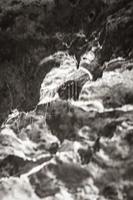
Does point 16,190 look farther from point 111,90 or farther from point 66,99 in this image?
point 111,90

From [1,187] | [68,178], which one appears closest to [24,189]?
[1,187]

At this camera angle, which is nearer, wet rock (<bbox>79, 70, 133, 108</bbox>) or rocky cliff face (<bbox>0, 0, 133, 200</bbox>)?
rocky cliff face (<bbox>0, 0, 133, 200</bbox>)

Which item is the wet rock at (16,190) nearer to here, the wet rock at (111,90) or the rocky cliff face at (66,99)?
the rocky cliff face at (66,99)

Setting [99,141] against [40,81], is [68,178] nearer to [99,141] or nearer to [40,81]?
[99,141]

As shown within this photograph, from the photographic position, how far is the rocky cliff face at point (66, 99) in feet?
5.08

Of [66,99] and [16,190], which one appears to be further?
[66,99]

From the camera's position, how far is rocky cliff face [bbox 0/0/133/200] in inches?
60.9

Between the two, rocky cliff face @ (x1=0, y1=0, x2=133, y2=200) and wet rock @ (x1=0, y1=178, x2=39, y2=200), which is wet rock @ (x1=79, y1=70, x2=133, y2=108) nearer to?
rocky cliff face @ (x1=0, y1=0, x2=133, y2=200)

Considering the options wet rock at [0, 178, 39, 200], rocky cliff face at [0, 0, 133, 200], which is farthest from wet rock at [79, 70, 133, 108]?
wet rock at [0, 178, 39, 200]

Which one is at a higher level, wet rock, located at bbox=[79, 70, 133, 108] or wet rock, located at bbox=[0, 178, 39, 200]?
wet rock, located at bbox=[79, 70, 133, 108]

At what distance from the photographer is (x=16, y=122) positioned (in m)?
1.89

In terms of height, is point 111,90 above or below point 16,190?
above

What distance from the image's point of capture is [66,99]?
1800mm

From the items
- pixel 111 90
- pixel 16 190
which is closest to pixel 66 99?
pixel 111 90
